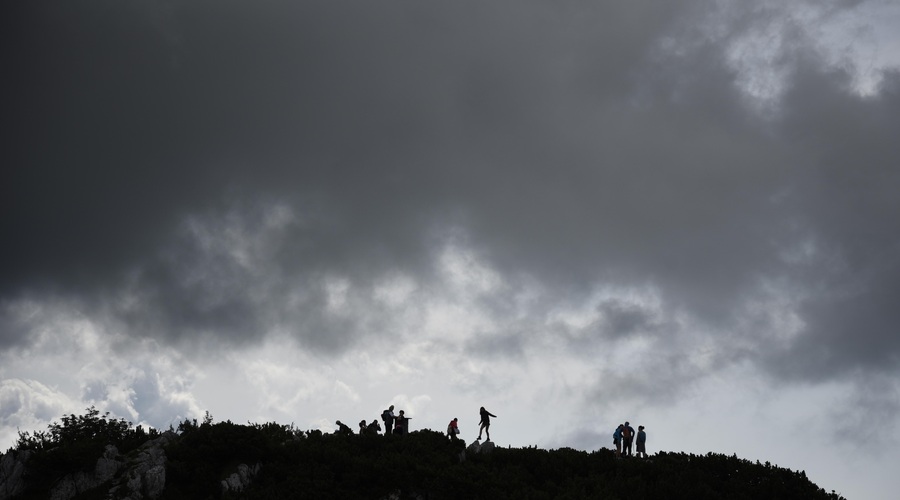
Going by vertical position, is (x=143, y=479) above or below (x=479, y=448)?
below

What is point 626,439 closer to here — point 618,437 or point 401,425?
point 618,437

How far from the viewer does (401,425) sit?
41.0 metres

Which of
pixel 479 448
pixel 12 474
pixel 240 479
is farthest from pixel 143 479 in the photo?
pixel 479 448

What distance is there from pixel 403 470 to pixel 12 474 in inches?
695

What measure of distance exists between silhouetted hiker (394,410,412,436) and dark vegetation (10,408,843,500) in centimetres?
207

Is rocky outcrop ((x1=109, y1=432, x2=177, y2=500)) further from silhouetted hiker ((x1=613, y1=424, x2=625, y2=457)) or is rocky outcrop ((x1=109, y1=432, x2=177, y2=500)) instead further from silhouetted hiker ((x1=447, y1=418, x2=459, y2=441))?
silhouetted hiker ((x1=613, y1=424, x2=625, y2=457))

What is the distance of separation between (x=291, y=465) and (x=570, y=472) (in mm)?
14509

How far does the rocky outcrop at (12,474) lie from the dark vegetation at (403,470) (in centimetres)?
40

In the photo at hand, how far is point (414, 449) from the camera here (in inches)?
1447

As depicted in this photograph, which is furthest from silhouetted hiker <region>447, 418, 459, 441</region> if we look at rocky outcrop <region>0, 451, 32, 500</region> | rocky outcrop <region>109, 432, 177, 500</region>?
rocky outcrop <region>0, 451, 32, 500</region>

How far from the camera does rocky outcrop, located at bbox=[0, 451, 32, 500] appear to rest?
3056 centimetres

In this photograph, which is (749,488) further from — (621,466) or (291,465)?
(291,465)

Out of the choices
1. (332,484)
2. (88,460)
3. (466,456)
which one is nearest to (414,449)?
(466,456)

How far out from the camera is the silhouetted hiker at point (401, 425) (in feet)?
134
